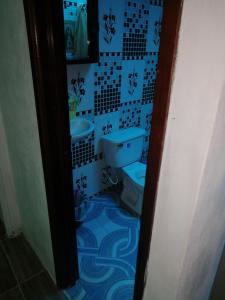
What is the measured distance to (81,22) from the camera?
1724 millimetres

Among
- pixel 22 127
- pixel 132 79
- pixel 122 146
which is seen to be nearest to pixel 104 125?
pixel 122 146

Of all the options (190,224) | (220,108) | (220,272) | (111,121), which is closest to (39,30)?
(220,108)

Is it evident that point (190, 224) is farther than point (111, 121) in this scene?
No

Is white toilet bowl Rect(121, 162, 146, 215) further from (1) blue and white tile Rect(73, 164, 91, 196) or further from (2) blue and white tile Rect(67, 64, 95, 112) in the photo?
(2) blue and white tile Rect(67, 64, 95, 112)

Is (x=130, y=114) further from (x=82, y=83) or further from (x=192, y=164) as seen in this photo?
(x=192, y=164)

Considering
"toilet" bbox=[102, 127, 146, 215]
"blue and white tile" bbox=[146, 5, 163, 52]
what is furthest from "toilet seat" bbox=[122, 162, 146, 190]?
"blue and white tile" bbox=[146, 5, 163, 52]

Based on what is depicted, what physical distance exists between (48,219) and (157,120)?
1.00 meters

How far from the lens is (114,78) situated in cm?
208

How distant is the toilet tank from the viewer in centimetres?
210

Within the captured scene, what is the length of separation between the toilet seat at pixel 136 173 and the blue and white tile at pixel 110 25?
3.49 feet

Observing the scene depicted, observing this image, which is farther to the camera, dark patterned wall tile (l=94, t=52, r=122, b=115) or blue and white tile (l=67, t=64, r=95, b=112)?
dark patterned wall tile (l=94, t=52, r=122, b=115)

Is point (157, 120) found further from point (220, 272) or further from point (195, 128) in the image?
point (220, 272)

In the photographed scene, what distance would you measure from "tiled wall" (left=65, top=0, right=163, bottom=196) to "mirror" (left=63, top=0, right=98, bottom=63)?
0.34ft

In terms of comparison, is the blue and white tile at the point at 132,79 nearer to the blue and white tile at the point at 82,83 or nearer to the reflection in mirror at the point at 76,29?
the blue and white tile at the point at 82,83
